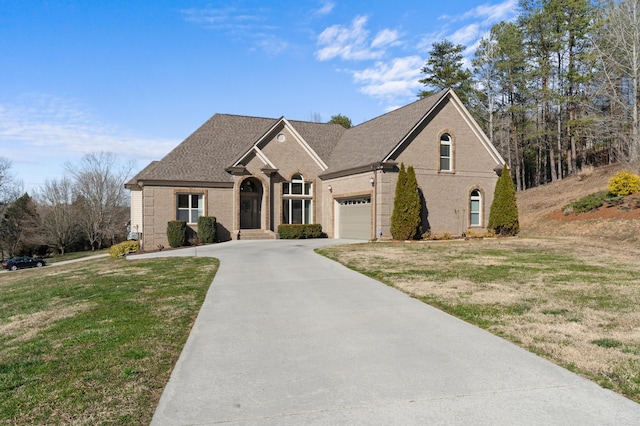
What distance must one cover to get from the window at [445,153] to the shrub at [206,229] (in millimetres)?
13626

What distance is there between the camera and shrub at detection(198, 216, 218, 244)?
2447 cm

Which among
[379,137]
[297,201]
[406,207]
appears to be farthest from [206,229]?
[379,137]

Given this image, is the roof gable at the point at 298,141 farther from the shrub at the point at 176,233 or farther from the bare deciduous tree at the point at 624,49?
the bare deciduous tree at the point at 624,49

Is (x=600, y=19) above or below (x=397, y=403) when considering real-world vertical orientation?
above

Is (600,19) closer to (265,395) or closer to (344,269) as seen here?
(344,269)

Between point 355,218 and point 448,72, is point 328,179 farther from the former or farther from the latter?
point 448,72

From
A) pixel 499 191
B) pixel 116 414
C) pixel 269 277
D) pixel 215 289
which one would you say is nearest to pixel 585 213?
pixel 499 191

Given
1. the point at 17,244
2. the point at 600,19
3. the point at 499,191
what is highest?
the point at 600,19

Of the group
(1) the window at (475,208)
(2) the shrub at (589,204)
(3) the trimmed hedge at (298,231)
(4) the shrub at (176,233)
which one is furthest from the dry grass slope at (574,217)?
(4) the shrub at (176,233)

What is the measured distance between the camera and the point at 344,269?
42.5 feet

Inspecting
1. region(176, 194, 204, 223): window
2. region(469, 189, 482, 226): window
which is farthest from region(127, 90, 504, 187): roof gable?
region(469, 189, 482, 226): window

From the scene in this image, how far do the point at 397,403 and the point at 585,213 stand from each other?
83.3 ft

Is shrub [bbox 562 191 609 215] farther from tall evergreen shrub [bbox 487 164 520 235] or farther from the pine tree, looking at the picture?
the pine tree

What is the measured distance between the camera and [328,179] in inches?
1099
